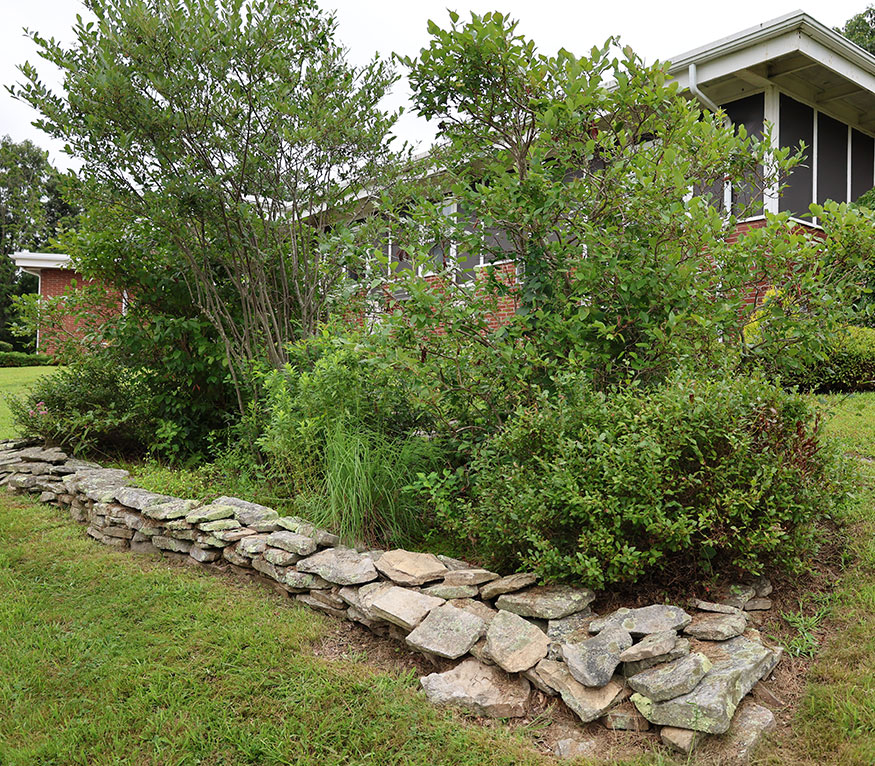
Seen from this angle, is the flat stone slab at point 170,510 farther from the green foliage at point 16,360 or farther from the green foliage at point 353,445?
the green foliage at point 16,360

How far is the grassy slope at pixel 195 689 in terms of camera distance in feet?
7.60

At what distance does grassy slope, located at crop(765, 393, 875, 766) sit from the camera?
2145 millimetres

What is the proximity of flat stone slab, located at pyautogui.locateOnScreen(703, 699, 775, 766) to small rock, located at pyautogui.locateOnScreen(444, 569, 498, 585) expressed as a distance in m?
1.14

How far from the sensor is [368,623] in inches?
120

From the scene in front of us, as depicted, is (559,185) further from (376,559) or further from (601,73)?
(376,559)

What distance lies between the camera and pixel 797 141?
8852 mm

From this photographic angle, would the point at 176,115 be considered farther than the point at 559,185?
Yes

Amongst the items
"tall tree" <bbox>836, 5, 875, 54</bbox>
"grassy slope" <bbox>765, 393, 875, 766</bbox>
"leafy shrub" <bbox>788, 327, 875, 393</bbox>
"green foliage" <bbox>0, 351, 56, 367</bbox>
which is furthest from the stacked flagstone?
"tall tree" <bbox>836, 5, 875, 54</bbox>

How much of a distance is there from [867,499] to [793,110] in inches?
268

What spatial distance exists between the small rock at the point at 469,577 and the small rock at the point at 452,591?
3cm

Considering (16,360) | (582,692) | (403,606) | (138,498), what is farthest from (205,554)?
(16,360)

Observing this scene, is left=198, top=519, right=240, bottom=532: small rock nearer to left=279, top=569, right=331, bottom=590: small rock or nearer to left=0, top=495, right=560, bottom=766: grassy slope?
left=0, top=495, right=560, bottom=766: grassy slope

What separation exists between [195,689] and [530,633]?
1.32 metres

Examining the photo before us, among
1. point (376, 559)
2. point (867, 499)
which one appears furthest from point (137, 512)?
point (867, 499)
